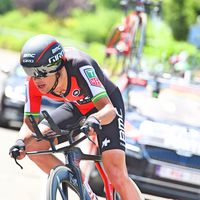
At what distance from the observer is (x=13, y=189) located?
8500 mm

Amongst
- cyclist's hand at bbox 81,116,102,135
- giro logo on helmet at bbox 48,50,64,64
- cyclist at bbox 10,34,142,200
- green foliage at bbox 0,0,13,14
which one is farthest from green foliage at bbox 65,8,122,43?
cyclist's hand at bbox 81,116,102,135

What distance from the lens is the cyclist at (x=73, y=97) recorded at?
5.39 meters

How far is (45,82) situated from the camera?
550 centimetres

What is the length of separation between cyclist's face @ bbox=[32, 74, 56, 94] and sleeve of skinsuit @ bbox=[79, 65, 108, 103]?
248 millimetres

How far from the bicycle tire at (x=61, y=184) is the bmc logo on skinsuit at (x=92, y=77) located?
676 millimetres

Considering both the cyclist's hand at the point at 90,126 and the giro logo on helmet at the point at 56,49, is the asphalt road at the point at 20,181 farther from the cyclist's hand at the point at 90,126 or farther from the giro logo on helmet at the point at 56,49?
the cyclist's hand at the point at 90,126

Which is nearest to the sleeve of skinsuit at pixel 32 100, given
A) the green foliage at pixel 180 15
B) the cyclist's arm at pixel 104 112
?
the cyclist's arm at pixel 104 112

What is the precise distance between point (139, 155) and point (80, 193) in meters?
2.81

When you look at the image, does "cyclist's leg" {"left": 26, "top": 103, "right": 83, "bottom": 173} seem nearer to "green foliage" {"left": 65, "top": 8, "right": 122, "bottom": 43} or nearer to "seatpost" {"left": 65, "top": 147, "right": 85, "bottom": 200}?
"seatpost" {"left": 65, "top": 147, "right": 85, "bottom": 200}

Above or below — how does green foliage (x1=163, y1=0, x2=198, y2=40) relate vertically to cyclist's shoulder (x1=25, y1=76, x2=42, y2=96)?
below

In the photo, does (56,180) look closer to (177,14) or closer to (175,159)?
(175,159)

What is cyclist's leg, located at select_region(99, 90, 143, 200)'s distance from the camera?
5.89 metres

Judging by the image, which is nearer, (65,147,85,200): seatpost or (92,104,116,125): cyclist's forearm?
(92,104,116,125): cyclist's forearm

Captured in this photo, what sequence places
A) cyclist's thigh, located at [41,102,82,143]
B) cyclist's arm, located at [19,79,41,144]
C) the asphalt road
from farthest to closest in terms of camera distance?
the asphalt road
cyclist's thigh, located at [41,102,82,143]
cyclist's arm, located at [19,79,41,144]
